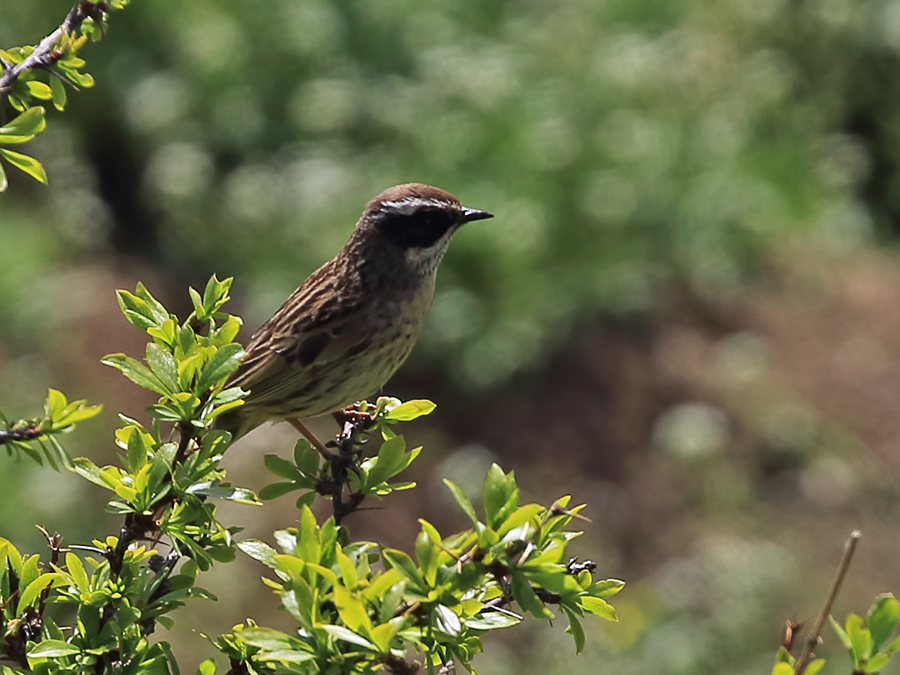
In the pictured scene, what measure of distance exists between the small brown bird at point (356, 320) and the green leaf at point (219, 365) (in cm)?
172

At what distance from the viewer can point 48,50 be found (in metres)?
2.28

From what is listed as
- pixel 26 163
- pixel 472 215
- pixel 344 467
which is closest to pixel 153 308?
pixel 26 163

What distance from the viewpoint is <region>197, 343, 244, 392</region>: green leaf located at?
6.94 ft

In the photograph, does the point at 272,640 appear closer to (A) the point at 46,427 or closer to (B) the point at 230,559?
(B) the point at 230,559

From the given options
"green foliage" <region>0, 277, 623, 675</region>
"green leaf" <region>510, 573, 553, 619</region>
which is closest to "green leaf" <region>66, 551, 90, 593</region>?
"green foliage" <region>0, 277, 623, 675</region>

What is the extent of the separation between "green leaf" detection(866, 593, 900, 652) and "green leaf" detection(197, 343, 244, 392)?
3.68 feet

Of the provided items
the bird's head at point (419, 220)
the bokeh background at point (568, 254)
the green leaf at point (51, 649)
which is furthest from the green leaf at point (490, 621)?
the bokeh background at point (568, 254)

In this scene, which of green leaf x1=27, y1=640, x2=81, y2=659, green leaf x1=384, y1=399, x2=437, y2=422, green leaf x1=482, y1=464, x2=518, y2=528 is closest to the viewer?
green leaf x1=482, y1=464, x2=518, y2=528

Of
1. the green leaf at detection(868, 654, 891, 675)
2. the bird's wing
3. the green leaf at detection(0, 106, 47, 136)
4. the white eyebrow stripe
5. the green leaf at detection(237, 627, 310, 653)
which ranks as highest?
the white eyebrow stripe

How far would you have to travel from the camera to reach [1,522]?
580cm

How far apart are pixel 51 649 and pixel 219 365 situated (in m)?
0.55

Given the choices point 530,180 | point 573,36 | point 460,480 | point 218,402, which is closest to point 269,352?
point 218,402

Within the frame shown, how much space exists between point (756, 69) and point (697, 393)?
122 inches

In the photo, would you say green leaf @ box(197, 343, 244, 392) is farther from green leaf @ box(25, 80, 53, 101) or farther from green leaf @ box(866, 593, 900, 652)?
green leaf @ box(866, 593, 900, 652)
